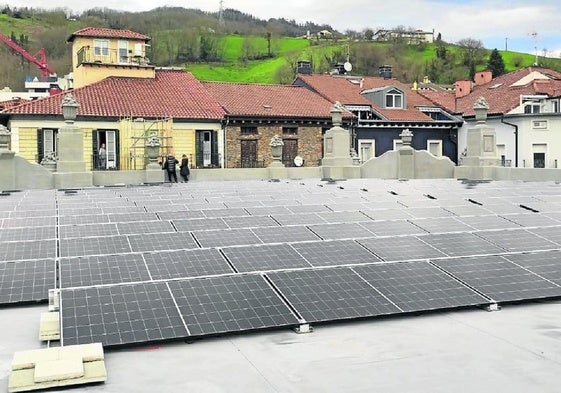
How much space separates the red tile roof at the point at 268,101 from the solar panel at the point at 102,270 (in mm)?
43861

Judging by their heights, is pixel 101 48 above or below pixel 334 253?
above

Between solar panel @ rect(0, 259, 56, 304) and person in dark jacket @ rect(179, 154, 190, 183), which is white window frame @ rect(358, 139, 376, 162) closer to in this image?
person in dark jacket @ rect(179, 154, 190, 183)

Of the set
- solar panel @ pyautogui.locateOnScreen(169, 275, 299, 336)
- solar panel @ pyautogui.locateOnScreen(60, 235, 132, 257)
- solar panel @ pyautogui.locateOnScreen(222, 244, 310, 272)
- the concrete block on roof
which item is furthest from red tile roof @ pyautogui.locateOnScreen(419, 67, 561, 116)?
the concrete block on roof

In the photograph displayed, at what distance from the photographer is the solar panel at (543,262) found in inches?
480

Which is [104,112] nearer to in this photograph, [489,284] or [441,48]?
[489,284]

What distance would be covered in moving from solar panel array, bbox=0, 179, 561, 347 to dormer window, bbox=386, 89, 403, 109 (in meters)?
48.9

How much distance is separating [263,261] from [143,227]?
13.6 ft

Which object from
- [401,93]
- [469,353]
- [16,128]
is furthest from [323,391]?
[401,93]

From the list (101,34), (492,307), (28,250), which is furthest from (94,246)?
(101,34)

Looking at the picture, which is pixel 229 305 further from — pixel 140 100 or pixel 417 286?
pixel 140 100

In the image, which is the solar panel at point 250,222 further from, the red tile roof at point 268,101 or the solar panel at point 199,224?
the red tile roof at point 268,101

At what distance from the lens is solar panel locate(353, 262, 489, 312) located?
1070 centimetres

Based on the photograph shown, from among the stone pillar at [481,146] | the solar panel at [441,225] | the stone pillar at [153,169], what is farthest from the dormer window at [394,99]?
the solar panel at [441,225]

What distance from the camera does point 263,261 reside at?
39.3 ft
